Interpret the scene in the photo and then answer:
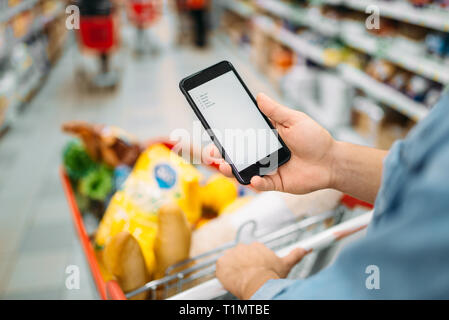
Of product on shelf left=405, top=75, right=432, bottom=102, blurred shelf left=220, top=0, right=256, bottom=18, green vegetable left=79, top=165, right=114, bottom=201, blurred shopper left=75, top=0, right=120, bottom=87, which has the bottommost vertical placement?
green vegetable left=79, top=165, right=114, bottom=201

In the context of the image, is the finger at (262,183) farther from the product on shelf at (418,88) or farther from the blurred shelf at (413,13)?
the product on shelf at (418,88)

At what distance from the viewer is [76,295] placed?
1.03 m

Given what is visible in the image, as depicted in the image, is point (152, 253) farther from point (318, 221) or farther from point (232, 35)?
point (232, 35)

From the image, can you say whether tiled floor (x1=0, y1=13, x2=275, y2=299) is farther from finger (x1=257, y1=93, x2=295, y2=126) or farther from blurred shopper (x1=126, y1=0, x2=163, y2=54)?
blurred shopper (x1=126, y1=0, x2=163, y2=54)

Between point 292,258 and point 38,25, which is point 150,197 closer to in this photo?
point 292,258

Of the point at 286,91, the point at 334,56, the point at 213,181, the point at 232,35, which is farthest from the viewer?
the point at 232,35

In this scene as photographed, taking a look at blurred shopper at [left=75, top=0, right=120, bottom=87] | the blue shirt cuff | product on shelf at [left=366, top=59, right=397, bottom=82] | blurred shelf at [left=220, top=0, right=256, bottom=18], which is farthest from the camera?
blurred shelf at [left=220, top=0, right=256, bottom=18]

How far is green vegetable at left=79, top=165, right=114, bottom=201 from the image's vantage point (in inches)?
57.4

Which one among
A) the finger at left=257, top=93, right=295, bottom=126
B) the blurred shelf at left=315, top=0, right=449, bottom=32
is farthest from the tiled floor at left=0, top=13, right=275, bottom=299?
the blurred shelf at left=315, top=0, right=449, bottom=32

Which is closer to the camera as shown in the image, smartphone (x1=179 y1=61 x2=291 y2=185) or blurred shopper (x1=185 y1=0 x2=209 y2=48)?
smartphone (x1=179 y1=61 x2=291 y2=185)

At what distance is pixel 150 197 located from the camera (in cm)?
117

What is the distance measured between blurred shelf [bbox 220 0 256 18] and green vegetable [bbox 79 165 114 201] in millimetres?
4365
